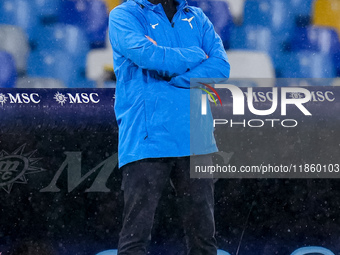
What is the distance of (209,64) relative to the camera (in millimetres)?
2145

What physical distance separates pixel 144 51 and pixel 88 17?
741 mm

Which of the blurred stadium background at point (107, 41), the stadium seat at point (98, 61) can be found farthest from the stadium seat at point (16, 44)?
the stadium seat at point (98, 61)

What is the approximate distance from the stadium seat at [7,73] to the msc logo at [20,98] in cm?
6

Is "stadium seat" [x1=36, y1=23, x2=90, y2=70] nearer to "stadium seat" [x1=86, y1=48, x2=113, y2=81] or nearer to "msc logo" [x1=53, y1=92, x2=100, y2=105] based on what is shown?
"stadium seat" [x1=86, y1=48, x2=113, y2=81]

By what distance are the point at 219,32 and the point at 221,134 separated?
567 millimetres

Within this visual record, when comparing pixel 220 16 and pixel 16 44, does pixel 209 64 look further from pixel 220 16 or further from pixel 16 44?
pixel 16 44

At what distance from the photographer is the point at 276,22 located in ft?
8.55

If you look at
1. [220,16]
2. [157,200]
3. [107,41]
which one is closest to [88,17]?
[107,41]

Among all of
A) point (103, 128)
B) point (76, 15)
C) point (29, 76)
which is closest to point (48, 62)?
point (29, 76)

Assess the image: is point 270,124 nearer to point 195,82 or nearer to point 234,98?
point 234,98

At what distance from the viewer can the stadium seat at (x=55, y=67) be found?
253 cm

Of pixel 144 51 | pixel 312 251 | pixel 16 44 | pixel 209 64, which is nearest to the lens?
pixel 144 51

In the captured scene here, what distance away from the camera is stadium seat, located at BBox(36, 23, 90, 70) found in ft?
8.32

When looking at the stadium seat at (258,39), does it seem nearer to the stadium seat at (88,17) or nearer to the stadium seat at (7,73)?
the stadium seat at (88,17)
